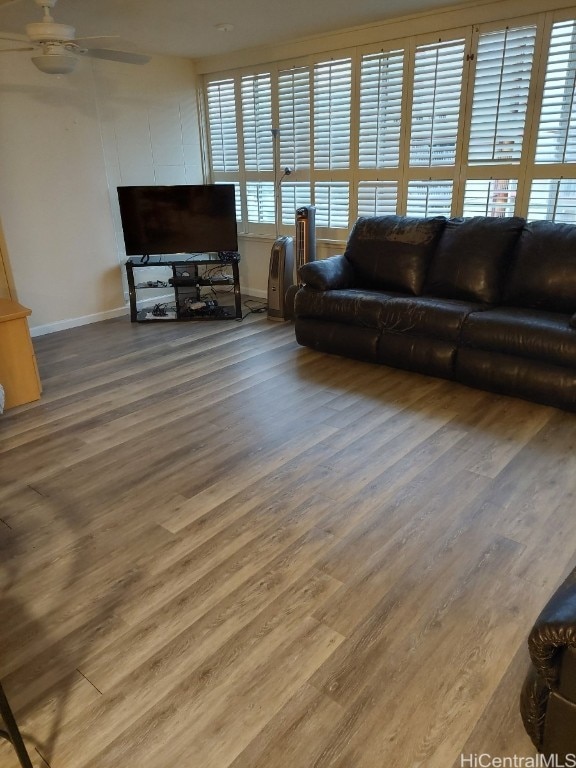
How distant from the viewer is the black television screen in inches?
190

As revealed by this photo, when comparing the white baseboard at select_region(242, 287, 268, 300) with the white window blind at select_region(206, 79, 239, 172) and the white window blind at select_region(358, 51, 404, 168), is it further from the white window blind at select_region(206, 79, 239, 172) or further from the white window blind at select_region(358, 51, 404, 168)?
the white window blind at select_region(358, 51, 404, 168)

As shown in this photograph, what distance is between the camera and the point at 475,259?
3.64 m

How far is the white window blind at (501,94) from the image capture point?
3.63 meters

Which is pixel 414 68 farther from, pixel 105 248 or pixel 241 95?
pixel 105 248

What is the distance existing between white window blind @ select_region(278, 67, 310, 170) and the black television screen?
2.43 ft

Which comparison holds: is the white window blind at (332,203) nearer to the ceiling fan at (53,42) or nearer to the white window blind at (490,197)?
the white window blind at (490,197)

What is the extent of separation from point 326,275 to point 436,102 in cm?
164

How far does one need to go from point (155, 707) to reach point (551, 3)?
4.49 meters

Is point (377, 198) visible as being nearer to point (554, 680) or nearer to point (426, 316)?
point (426, 316)

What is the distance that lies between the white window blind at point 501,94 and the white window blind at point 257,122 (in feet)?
6.96

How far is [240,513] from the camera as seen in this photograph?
7.38ft

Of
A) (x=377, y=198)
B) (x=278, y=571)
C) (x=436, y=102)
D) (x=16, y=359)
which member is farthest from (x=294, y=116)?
(x=278, y=571)

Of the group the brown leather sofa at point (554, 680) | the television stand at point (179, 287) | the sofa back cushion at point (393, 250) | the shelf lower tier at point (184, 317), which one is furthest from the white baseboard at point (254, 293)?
the brown leather sofa at point (554, 680)

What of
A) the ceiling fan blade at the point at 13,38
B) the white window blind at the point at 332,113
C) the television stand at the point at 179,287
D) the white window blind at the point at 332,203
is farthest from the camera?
the television stand at the point at 179,287
